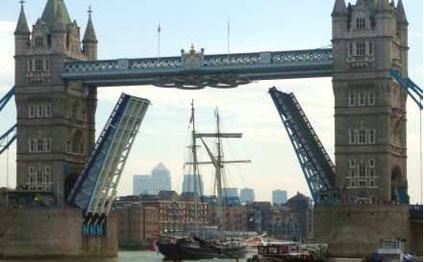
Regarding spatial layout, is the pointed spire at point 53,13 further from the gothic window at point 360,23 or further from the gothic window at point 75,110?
the gothic window at point 360,23

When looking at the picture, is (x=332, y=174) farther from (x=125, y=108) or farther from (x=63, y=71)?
(x=63, y=71)

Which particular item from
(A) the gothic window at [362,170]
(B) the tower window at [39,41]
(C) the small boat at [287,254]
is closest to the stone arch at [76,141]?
(B) the tower window at [39,41]

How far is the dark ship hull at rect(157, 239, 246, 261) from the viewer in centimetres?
11631

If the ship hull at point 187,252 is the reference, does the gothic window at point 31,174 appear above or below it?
above

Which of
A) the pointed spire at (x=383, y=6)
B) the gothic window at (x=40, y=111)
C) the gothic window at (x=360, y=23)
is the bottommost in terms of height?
the gothic window at (x=40, y=111)

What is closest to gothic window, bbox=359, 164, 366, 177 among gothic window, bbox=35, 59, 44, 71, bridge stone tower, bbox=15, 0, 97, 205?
bridge stone tower, bbox=15, 0, 97, 205

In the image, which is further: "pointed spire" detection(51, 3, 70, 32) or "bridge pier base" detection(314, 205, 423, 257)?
"pointed spire" detection(51, 3, 70, 32)

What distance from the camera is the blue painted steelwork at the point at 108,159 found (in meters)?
115

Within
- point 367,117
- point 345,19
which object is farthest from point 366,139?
point 345,19

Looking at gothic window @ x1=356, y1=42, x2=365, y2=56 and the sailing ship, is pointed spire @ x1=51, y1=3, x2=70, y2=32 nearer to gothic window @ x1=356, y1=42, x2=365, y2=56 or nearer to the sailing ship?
the sailing ship

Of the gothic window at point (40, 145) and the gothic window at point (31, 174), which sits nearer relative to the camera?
the gothic window at point (40, 145)

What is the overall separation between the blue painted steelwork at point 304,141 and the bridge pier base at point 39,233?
19849mm

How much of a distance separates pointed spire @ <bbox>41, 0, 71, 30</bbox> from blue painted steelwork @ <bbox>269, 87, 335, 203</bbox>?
74.2ft

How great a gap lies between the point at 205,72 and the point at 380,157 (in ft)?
52.0
